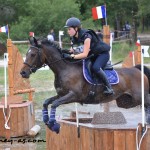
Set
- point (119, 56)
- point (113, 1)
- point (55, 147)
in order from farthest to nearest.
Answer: point (113, 1) → point (119, 56) → point (55, 147)

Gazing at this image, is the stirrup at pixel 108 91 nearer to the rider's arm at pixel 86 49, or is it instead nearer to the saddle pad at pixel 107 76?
the saddle pad at pixel 107 76

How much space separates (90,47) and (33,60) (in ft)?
3.20

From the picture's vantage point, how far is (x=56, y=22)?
4144 cm

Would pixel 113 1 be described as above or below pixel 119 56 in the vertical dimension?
above

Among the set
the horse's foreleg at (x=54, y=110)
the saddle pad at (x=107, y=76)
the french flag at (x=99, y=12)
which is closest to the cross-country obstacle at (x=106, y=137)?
the horse's foreleg at (x=54, y=110)

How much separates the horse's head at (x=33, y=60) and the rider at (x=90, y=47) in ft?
1.71

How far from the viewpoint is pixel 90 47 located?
8.19 m

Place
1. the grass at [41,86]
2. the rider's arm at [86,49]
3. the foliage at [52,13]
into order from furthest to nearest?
1. the foliage at [52,13]
2. the grass at [41,86]
3. the rider's arm at [86,49]

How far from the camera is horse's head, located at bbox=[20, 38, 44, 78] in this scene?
7.79m

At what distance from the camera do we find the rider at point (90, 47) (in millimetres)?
7973

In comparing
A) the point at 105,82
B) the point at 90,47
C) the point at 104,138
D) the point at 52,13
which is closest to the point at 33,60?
the point at 90,47

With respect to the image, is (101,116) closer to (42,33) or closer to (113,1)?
(42,33)

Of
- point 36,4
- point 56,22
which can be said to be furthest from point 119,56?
point 36,4

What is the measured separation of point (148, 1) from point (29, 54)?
36937mm
